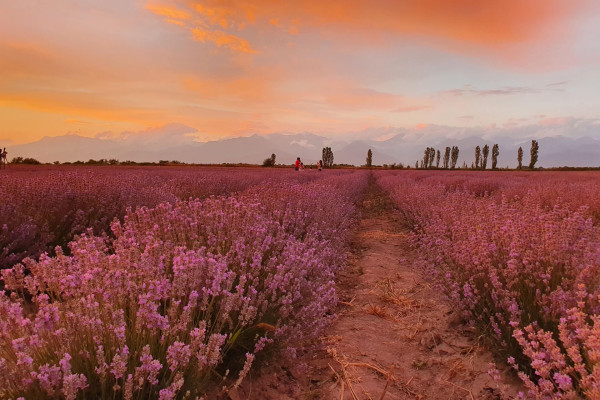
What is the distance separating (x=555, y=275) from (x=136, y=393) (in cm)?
249

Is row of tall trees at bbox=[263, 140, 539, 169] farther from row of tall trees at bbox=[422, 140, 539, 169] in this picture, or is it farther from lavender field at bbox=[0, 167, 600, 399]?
lavender field at bbox=[0, 167, 600, 399]

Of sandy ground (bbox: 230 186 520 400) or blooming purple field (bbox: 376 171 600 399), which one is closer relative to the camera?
blooming purple field (bbox: 376 171 600 399)

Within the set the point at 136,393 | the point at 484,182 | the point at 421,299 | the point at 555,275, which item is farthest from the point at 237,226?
the point at 484,182

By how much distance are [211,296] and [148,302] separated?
733mm

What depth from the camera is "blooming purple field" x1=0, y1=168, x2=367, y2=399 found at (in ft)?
4.50

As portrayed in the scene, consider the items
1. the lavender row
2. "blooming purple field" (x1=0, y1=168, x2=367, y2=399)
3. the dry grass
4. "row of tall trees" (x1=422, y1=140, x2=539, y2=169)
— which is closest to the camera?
"blooming purple field" (x1=0, y1=168, x2=367, y2=399)

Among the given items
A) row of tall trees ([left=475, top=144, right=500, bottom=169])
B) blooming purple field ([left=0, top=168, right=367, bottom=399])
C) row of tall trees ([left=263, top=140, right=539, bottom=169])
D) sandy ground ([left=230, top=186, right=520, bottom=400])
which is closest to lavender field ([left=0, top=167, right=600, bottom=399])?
blooming purple field ([left=0, top=168, right=367, bottom=399])

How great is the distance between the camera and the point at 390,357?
2.64 meters

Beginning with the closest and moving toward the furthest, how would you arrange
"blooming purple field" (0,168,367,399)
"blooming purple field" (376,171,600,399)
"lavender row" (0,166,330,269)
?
"blooming purple field" (0,168,367,399), "blooming purple field" (376,171,600,399), "lavender row" (0,166,330,269)

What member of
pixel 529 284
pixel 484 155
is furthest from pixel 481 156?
pixel 529 284

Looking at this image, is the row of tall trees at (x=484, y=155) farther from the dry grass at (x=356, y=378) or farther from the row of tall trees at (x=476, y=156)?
the dry grass at (x=356, y=378)

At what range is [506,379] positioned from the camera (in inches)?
87.4

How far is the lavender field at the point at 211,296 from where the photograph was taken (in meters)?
1.41

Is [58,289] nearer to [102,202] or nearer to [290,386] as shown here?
[290,386]
